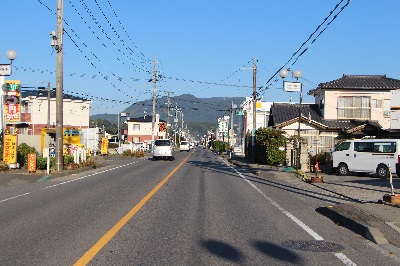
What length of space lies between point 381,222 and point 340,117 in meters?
34.7

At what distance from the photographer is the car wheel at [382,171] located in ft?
80.1

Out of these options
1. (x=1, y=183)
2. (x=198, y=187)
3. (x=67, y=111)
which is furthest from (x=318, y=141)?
(x=67, y=111)

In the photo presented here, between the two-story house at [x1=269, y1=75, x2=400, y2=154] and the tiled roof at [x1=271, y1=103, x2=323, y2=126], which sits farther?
the tiled roof at [x1=271, y1=103, x2=323, y2=126]

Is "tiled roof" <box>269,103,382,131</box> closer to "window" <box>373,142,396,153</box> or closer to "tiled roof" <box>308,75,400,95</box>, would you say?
"tiled roof" <box>308,75,400,95</box>

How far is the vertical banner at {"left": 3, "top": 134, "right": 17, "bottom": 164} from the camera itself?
26.0 meters

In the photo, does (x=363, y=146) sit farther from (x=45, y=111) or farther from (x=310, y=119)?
(x=45, y=111)

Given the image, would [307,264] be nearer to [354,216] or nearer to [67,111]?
[354,216]

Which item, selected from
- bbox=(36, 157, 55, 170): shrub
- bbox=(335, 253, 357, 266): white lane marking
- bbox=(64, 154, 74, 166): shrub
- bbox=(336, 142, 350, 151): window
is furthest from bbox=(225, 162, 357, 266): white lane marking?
Answer: bbox=(64, 154, 74, 166): shrub

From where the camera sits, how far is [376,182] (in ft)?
71.6

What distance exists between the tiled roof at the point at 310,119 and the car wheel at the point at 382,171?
1496 centimetres

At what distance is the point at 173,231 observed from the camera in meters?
9.47

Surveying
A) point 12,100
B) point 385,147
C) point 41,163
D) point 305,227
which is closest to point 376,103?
point 385,147

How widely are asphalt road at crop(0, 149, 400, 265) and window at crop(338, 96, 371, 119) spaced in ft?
95.9

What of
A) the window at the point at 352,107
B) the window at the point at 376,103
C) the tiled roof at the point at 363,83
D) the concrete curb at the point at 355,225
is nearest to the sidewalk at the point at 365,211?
the concrete curb at the point at 355,225
